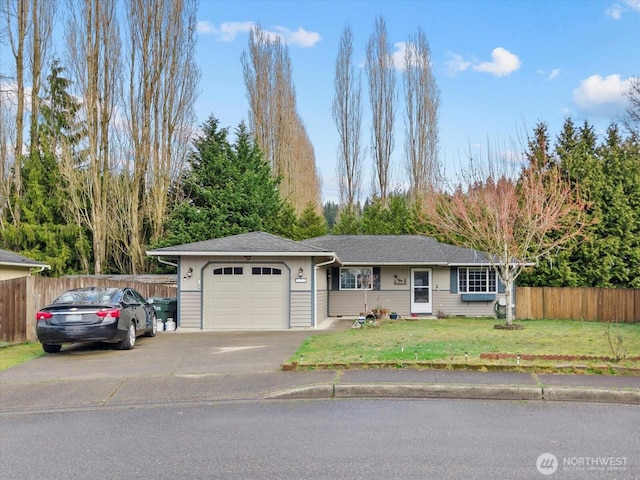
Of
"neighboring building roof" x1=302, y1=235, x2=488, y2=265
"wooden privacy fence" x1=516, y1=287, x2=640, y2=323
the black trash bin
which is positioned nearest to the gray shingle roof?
"neighboring building roof" x1=302, y1=235, x2=488, y2=265

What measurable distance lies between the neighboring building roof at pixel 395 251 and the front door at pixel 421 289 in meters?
0.81

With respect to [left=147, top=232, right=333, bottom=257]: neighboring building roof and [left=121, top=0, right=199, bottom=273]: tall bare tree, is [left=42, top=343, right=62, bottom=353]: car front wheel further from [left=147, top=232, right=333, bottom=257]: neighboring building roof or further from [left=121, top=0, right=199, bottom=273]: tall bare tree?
[left=121, top=0, right=199, bottom=273]: tall bare tree

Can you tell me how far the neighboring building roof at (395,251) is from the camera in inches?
885

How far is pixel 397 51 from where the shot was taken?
37.3m

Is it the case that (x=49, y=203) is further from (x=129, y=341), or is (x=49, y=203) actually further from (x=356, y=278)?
(x=129, y=341)

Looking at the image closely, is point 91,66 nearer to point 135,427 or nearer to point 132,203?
point 132,203

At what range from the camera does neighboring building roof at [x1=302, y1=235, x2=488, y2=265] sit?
22.5 meters

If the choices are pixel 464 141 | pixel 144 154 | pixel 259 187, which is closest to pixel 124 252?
pixel 144 154

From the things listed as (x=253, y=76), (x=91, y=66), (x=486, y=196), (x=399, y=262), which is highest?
(x=253, y=76)

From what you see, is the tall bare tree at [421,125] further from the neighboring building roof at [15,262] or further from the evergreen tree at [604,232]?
the neighboring building roof at [15,262]

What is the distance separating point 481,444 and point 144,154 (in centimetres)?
2662

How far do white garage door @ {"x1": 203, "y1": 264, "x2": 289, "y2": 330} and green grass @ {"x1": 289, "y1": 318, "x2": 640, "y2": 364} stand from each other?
11.5 ft

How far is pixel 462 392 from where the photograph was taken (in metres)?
7.79

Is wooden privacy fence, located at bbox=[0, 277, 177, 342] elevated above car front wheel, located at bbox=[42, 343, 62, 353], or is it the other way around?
wooden privacy fence, located at bbox=[0, 277, 177, 342]
